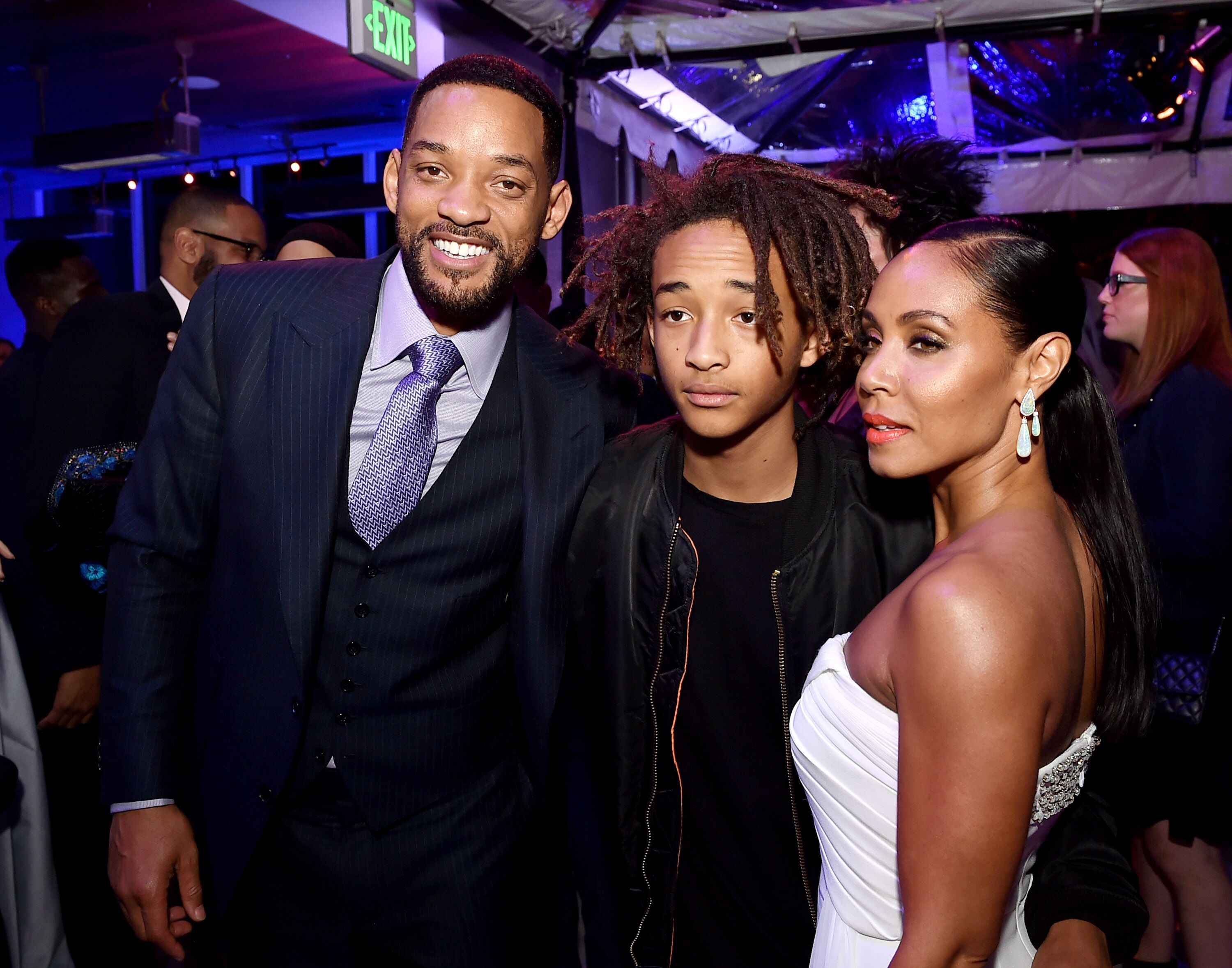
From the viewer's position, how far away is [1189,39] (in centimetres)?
595

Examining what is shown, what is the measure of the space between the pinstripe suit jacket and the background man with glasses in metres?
1.07

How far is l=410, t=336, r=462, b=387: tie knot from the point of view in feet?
6.05

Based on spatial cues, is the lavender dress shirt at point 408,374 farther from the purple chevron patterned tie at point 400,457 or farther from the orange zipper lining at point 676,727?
the orange zipper lining at point 676,727

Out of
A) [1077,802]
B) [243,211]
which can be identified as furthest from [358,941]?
[243,211]

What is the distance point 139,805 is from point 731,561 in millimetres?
1186

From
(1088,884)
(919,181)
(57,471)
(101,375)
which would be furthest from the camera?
(101,375)

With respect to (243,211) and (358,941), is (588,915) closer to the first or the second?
(358,941)

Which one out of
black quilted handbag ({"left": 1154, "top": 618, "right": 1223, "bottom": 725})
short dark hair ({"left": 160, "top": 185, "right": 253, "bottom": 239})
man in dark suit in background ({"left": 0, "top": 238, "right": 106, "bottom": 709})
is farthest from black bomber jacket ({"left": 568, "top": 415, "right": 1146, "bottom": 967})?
short dark hair ({"left": 160, "top": 185, "right": 253, "bottom": 239})

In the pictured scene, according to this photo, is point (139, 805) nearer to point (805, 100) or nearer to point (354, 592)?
point (354, 592)

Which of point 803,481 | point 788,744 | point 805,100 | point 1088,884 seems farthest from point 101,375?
point 805,100

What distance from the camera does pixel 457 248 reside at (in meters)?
1.84

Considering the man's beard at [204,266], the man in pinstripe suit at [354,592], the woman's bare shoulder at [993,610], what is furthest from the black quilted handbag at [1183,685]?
the man's beard at [204,266]

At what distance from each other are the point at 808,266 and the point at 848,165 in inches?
40.6

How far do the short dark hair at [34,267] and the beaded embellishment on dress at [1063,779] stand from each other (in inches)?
174
